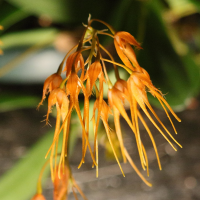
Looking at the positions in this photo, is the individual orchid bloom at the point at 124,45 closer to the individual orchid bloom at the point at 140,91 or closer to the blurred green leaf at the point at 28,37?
the individual orchid bloom at the point at 140,91

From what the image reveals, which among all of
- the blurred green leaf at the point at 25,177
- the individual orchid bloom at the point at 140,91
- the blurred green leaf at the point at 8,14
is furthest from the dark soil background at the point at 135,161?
the individual orchid bloom at the point at 140,91

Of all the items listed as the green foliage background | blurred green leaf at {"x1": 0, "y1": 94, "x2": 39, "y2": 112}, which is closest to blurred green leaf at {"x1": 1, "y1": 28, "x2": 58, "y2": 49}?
the green foliage background

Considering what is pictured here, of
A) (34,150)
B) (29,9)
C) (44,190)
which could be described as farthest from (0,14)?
(44,190)

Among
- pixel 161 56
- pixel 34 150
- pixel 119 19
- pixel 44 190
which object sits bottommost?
pixel 44 190

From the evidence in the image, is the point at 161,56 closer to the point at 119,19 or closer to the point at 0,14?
the point at 119,19

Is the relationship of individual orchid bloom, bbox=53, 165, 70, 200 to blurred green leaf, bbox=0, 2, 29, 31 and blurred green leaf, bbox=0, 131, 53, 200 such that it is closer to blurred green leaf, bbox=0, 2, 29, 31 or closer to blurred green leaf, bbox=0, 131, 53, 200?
blurred green leaf, bbox=0, 131, 53, 200

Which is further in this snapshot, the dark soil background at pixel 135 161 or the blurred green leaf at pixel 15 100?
the dark soil background at pixel 135 161
